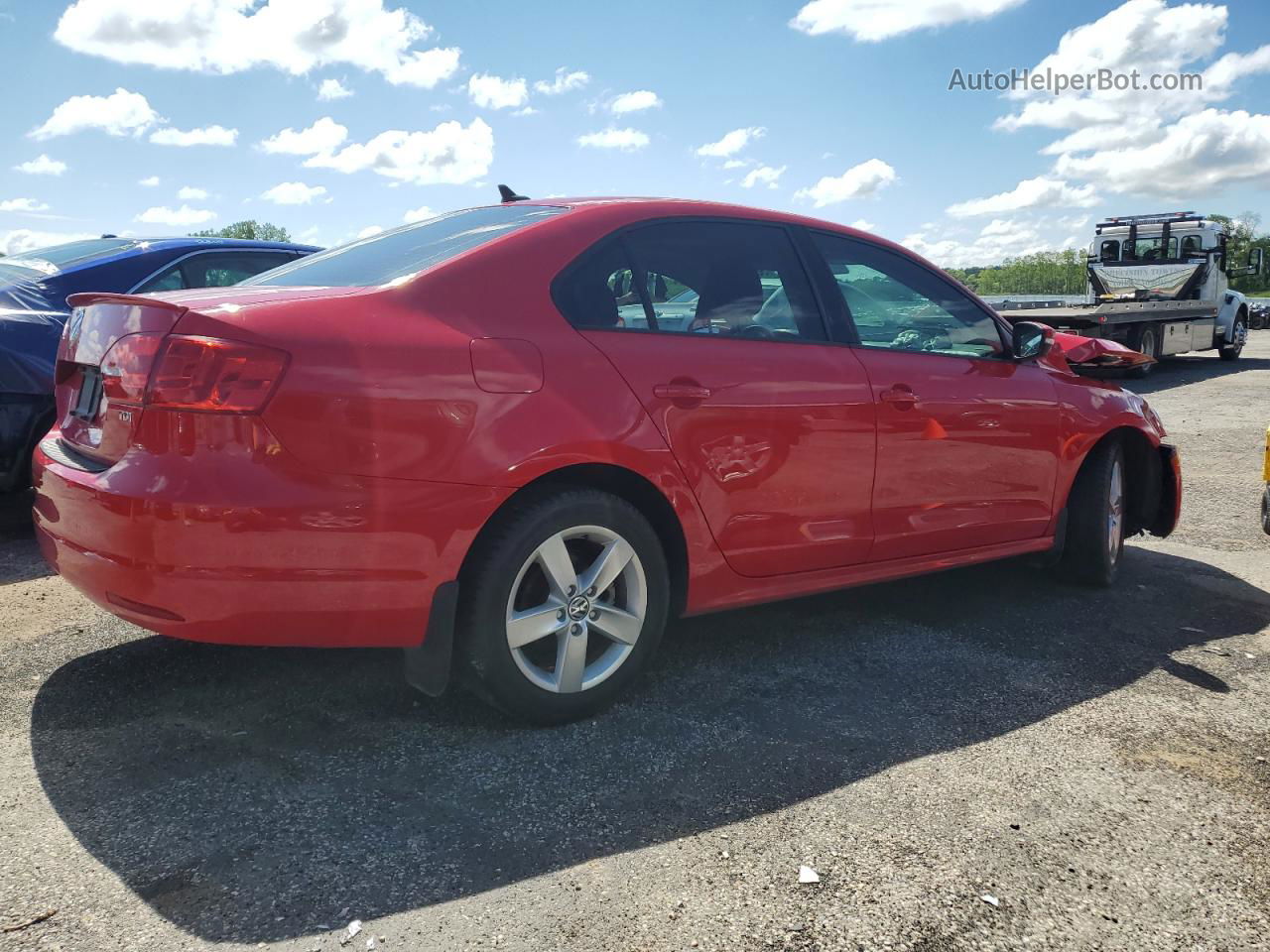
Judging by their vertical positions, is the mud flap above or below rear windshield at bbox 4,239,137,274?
below

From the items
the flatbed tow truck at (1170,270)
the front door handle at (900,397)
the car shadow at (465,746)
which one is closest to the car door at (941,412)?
the front door handle at (900,397)

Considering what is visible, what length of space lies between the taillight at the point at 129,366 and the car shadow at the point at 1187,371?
14978mm

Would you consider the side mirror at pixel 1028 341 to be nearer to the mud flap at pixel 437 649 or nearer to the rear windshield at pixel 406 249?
the rear windshield at pixel 406 249

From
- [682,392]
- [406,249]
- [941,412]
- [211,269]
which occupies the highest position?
[211,269]

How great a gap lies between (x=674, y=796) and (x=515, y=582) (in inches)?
28.8

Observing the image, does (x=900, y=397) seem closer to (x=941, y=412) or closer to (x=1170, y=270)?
(x=941, y=412)

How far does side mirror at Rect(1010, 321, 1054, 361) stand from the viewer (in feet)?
14.8

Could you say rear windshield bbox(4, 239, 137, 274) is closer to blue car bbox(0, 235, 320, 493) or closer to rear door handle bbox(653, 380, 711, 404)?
blue car bbox(0, 235, 320, 493)

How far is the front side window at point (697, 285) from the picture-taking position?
10.6 ft

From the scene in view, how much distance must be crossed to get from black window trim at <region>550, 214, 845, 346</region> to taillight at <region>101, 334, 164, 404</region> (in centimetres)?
112

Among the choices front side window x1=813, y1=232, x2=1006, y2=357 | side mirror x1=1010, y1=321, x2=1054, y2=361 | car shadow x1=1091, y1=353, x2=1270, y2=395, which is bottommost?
car shadow x1=1091, y1=353, x2=1270, y2=395

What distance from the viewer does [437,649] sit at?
9.45 feet

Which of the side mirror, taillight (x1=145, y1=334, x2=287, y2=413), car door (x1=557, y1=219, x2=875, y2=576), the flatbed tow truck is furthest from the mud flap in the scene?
the flatbed tow truck

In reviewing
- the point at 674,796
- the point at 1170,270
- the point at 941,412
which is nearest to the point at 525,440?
the point at 674,796
